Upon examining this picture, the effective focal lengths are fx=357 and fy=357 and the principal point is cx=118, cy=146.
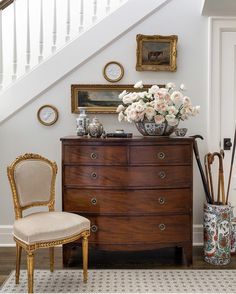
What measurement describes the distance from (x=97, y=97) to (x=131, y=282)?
184 centimetres

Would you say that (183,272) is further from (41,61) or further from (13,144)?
(41,61)

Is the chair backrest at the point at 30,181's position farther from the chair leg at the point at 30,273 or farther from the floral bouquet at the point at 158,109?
the floral bouquet at the point at 158,109

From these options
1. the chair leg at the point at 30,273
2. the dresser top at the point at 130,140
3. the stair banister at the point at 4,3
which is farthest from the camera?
Answer: the stair banister at the point at 4,3

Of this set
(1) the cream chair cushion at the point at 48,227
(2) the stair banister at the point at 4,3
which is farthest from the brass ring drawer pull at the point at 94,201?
(2) the stair banister at the point at 4,3

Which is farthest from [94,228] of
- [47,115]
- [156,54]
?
[156,54]

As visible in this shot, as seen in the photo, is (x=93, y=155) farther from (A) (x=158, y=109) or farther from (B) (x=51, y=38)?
(B) (x=51, y=38)

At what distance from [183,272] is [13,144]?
2119 mm

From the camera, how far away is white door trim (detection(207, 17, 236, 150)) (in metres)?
3.70

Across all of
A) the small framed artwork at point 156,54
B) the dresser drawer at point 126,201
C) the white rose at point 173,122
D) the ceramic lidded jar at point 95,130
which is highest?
the small framed artwork at point 156,54

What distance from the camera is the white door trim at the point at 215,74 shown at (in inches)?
146

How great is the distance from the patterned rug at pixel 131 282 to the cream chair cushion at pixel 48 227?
0.45 m

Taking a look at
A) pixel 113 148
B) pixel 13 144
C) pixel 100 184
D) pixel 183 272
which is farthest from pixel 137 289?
pixel 13 144

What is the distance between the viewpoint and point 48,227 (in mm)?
2680

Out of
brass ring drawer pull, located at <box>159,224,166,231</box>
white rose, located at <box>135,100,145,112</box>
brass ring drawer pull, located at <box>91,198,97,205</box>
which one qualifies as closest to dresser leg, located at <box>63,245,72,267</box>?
brass ring drawer pull, located at <box>91,198,97,205</box>
